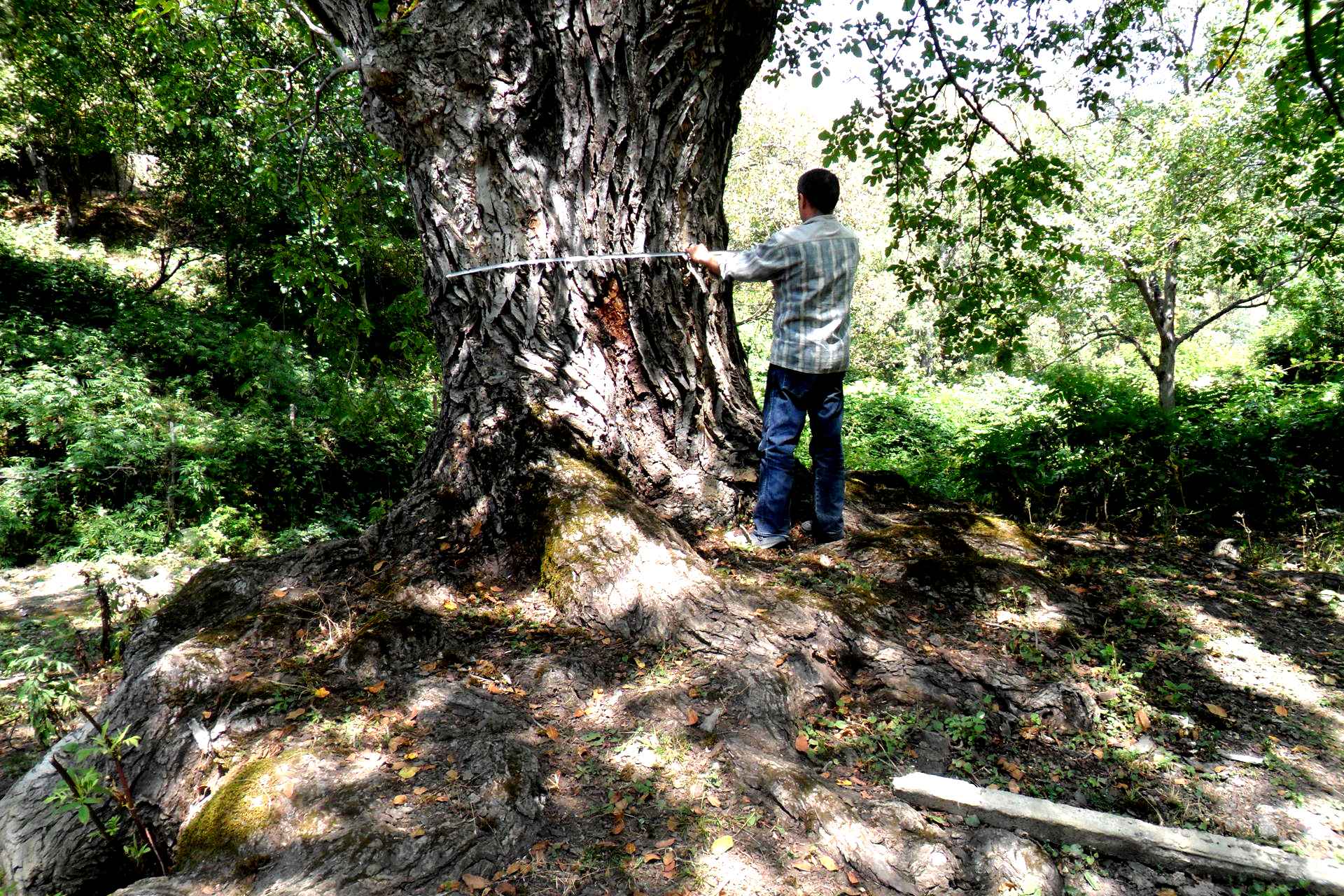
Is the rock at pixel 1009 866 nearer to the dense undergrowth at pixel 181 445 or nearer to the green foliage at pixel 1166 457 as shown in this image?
the green foliage at pixel 1166 457

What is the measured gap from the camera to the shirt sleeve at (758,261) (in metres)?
3.54

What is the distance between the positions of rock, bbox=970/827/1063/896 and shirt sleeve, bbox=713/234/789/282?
256 cm

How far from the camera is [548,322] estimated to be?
11.8ft

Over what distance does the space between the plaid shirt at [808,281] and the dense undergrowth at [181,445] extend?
18.1ft

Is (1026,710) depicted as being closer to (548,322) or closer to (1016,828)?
(1016,828)

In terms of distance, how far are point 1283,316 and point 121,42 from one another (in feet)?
82.2

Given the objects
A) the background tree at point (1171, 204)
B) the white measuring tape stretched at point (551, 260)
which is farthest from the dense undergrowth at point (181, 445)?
the background tree at point (1171, 204)

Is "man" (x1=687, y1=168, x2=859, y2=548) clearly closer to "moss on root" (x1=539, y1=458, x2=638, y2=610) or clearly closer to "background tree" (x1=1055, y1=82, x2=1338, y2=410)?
"moss on root" (x1=539, y1=458, x2=638, y2=610)

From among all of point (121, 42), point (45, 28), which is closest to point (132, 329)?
point (121, 42)

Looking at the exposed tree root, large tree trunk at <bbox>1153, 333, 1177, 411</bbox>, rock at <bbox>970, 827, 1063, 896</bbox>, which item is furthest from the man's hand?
large tree trunk at <bbox>1153, 333, 1177, 411</bbox>

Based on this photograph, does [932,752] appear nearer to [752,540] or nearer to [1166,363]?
[752,540]

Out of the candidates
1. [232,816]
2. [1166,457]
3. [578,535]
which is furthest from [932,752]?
[1166,457]

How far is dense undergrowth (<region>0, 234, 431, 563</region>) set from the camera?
673 centimetres

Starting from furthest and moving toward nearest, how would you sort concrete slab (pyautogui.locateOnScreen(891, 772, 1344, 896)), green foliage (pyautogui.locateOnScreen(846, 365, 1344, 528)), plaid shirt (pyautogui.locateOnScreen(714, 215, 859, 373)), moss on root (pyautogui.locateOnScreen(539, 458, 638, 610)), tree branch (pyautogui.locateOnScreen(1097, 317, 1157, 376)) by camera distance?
1. tree branch (pyautogui.locateOnScreen(1097, 317, 1157, 376))
2. green foliage (pyautogui.locateOnScreen(846, 365, 1344, 528))
3. plaid shirt (pyautogui.locateOnScreen(714, 215, 859, 373))
4. moss on root (pyautogui.locateOnScreen(539, 458, 638, 610))
5. concrete slab (pyautogui.locateOnScreen(891, 772, 1344, 896))
